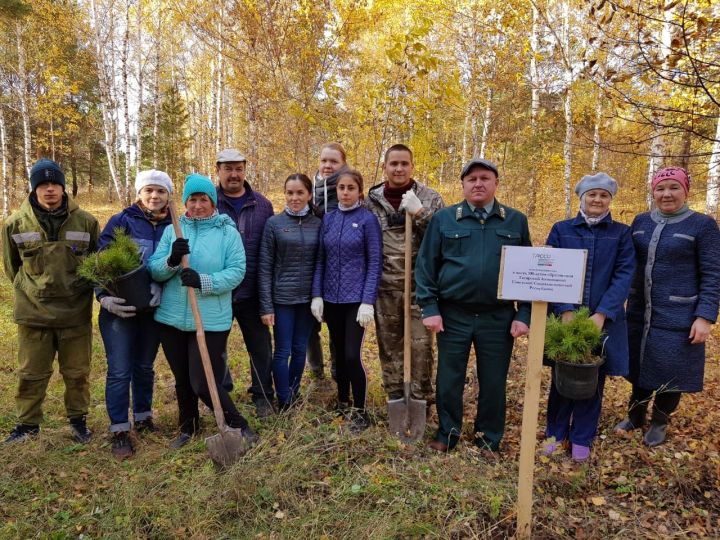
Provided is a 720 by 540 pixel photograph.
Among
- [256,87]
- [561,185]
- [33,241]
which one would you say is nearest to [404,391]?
[33,241]

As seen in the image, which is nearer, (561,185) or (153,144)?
(561,185)

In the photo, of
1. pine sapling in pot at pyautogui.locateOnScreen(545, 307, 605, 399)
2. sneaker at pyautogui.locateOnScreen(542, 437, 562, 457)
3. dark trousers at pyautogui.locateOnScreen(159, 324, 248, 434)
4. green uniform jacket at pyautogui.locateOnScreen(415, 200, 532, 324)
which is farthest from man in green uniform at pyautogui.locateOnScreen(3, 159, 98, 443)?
sneaker at pyautogui.locateOnScreen(542, 437, 562, 457)

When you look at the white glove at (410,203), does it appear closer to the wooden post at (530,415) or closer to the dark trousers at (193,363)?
the wooden post at (530,415)

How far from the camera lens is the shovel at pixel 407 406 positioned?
3.84 meters

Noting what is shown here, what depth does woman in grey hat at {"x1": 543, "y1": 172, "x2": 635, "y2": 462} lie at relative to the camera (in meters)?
3.49

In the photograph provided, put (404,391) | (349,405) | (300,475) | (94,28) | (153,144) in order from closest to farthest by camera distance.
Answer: (300,475)
(404,391)
(349,405)
(94,28)
(153,144)

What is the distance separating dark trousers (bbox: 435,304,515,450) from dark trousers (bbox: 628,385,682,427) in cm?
137

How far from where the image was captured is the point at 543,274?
2.68 m

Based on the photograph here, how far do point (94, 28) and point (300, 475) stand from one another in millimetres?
18207

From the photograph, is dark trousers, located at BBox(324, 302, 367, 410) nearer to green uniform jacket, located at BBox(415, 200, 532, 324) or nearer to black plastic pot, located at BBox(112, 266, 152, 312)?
green uniform jacket, located at BBox(415, 200, 532, 324)

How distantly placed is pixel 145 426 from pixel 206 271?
67.4 inches

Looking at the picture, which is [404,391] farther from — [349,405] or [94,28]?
[94,28]

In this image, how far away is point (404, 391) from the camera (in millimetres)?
3980

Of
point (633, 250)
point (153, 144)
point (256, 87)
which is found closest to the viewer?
point (633, 250)
